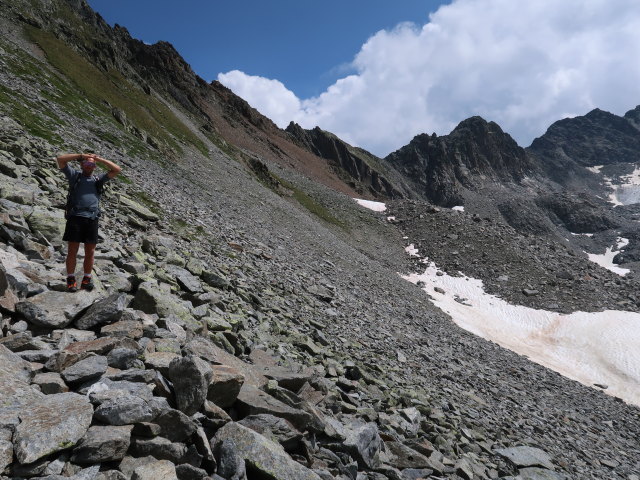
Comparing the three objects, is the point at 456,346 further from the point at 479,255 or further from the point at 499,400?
the point at 479,255

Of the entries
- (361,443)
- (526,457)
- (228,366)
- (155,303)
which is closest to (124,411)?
(228,366)

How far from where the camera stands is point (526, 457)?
12.4m

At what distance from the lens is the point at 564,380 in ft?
95.5

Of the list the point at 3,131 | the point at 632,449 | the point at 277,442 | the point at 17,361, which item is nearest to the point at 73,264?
the point at 17,361

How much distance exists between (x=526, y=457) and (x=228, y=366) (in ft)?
36.1

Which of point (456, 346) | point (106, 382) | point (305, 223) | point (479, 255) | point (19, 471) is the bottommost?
point (19, 471)

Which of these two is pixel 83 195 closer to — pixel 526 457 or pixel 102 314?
pixel 102 314

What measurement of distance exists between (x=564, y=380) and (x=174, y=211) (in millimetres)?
31318

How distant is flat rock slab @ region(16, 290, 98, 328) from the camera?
6.62 meters

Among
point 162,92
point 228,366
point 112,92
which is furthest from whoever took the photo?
point 162,92

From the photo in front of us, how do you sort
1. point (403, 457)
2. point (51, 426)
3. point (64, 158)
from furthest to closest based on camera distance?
point (64, 158)
point (403, 457)
point (51, 426)

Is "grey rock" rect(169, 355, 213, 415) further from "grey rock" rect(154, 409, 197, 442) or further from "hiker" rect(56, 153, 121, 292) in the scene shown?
"hiker" rect(56, 153, 121, 292)

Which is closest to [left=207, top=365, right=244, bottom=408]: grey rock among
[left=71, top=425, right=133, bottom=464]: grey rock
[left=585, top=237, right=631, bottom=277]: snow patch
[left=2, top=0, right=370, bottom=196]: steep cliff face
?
[left=71, top=425, right=133, bottom=464]: grey rock

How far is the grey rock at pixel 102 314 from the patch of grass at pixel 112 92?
4823cm
